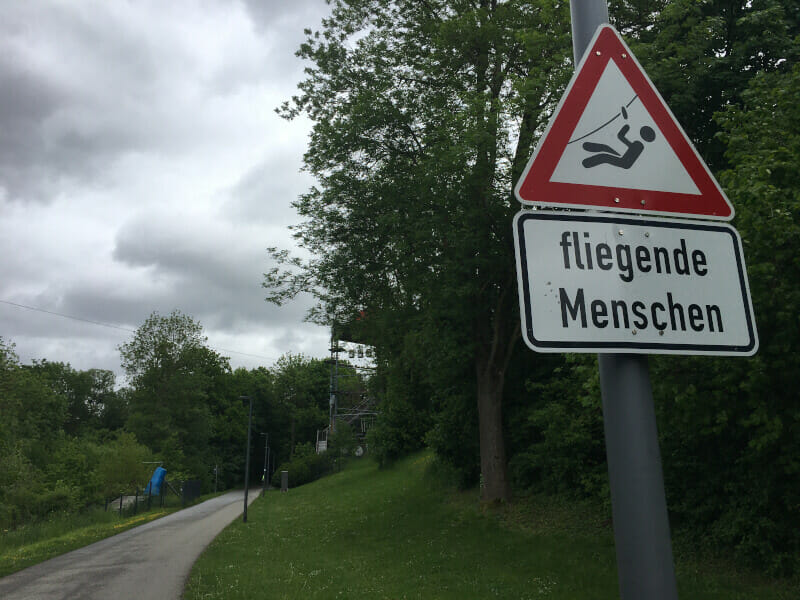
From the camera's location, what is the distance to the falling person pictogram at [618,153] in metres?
1.98

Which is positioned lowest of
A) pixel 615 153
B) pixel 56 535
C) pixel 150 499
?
pixel 56 535

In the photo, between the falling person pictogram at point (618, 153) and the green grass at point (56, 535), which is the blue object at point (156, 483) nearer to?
the green grass at point (56, 535)

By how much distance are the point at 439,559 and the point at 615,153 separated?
570 inches

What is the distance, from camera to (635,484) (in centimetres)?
164

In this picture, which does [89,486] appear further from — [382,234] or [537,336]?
[537,336]

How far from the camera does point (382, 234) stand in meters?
18.8

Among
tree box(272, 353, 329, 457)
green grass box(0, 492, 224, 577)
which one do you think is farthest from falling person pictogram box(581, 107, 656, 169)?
tree box(272, 353, 329, 457)

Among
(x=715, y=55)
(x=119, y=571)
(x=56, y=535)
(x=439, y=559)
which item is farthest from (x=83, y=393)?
(x=715, y=55)

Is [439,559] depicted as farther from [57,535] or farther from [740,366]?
[57,535]

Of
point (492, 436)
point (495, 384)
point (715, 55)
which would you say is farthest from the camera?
point (495, 384)

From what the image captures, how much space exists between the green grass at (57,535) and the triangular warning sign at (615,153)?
65.9 feet

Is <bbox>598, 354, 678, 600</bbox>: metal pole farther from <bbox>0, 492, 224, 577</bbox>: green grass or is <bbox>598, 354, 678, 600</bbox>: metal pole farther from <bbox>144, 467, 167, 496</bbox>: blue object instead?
<bbox>144, 467, 167, 496</bbox>: blue object

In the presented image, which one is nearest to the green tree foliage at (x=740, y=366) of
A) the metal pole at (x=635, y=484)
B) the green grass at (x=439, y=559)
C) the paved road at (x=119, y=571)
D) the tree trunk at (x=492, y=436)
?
the green grass at (x=439, y=559)

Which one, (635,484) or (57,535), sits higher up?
(635,484)
